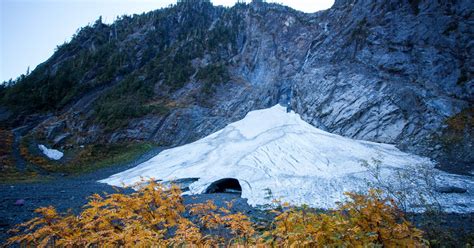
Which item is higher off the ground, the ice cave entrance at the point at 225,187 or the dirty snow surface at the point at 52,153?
the dirty snow surface at the point at 52,153

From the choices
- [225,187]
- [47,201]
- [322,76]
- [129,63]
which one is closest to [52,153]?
[47,201]

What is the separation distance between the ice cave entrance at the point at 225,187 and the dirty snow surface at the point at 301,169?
25 centimetres

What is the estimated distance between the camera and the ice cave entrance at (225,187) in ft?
43.3

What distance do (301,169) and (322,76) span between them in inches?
558

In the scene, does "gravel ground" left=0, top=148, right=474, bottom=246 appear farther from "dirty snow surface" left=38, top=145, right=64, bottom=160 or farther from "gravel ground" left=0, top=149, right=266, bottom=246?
A: "dirty snow surface" left=38, top=145, right=64, bottom=160

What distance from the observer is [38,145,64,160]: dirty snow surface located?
83.6 feet

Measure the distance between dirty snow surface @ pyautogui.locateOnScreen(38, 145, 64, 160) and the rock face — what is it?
3365mm

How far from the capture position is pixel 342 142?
16.0 metres

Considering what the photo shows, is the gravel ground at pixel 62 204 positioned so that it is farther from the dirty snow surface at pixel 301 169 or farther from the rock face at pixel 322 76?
the rock face at pixel 322 76

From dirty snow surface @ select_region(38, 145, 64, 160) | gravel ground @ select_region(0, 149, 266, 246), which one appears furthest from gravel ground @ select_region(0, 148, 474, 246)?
dirty snow surface @ select_region(38, 145, 64, 160)

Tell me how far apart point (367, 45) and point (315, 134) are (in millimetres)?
11409

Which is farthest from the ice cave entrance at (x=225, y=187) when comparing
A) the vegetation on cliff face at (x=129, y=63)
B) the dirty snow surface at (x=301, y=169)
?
the vegetation on cliff face at (x=129, y=63)

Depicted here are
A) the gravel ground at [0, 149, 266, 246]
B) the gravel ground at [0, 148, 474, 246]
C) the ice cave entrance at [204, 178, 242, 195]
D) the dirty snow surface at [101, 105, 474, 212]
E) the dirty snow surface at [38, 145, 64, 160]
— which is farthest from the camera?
the dirty snow surface at [38, 145, 64, 160]

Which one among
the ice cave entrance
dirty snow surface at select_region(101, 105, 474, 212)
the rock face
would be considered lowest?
the ice cave entrance
